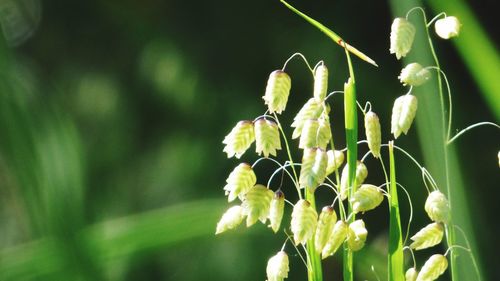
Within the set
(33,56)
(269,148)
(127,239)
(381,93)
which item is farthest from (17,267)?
(33,56)

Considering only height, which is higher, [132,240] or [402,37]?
[402,37]

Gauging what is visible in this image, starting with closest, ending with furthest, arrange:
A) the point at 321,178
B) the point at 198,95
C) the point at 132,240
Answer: the point at 132,240 < the point at 321,178 < the point at 198,95

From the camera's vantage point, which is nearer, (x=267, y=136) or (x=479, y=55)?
(x=479, y=55)

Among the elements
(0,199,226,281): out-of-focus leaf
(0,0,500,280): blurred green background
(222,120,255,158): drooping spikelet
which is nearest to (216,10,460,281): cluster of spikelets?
(222,120,255,158): drooping spikelet

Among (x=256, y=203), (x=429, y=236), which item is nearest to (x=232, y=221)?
(x=256, y=203)

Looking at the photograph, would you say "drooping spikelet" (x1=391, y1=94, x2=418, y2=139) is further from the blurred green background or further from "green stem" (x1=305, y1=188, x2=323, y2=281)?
the blurred green background

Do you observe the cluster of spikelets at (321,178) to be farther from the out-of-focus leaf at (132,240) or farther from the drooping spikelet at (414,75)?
the out-of-focus leaf at (132,240)

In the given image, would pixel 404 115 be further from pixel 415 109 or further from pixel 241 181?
pixel 241 181
